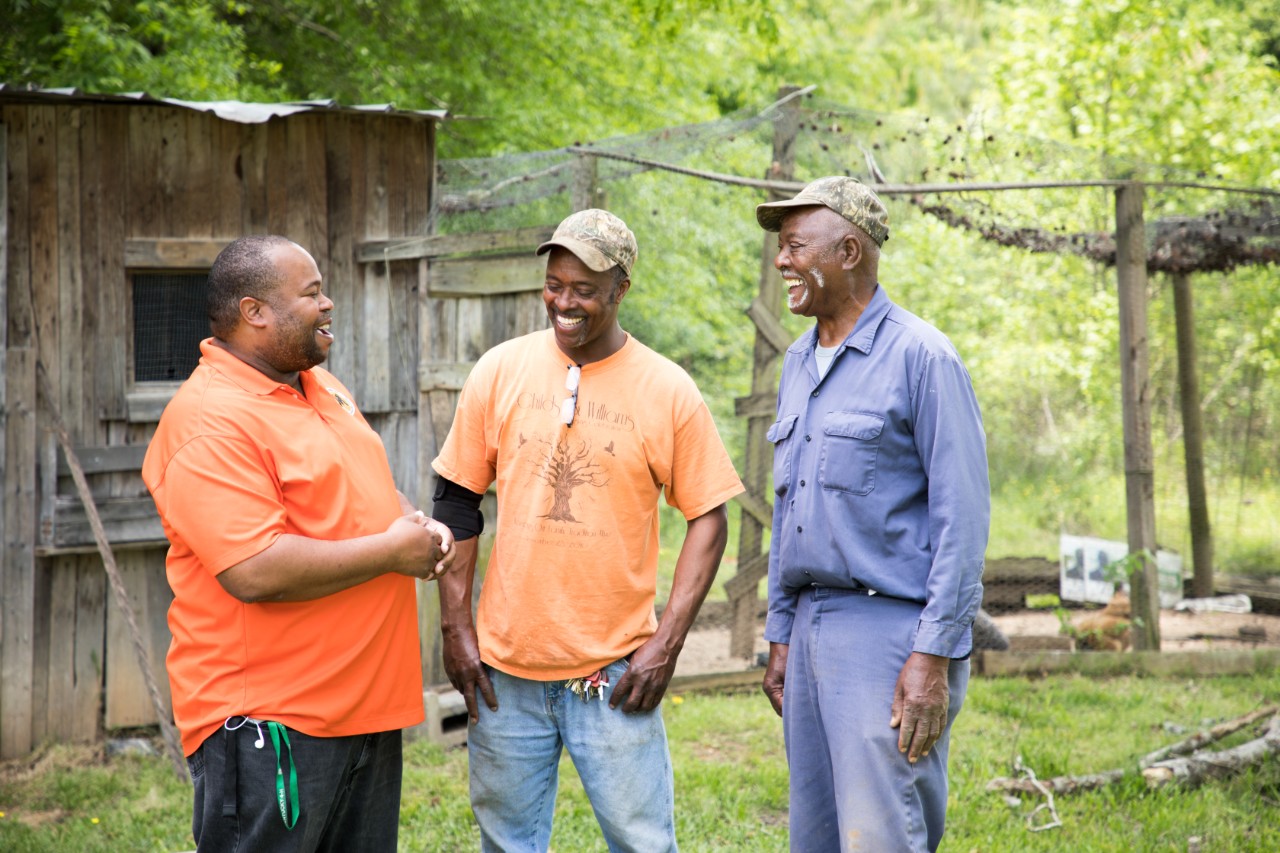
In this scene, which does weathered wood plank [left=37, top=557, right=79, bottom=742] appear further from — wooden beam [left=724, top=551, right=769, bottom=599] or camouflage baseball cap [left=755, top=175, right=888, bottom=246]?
camouflage baseball cap [left=755, top=175, right=888, bottom=246]

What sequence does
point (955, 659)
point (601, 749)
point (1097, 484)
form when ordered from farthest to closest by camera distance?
point (1097, 484), point (601, 749), point (955, 659)

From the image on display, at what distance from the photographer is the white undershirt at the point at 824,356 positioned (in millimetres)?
2895

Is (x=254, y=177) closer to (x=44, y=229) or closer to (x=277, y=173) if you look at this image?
(x=277, y=173)

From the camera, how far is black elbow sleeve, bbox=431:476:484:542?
3102 mm

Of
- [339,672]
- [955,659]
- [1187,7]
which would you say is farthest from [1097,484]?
[339,672]

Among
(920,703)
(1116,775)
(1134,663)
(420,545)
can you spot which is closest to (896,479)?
(920,703)

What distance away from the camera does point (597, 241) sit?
2.92 meters

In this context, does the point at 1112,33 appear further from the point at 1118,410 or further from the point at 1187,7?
the point at 1118,410

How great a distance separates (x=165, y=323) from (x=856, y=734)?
4.40 meters

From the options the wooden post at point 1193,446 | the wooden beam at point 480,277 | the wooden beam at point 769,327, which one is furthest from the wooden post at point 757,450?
the wooden post at point 1193,446

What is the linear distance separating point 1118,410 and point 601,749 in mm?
10100

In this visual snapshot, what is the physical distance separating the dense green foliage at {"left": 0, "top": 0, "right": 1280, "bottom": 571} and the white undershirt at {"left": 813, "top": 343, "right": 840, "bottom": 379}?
10.9ft

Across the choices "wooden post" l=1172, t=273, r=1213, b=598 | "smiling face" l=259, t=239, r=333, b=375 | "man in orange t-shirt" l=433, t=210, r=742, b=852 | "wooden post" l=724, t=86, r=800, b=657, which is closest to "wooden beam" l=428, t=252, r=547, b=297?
"wooden post" l=724, t=86, r=800, b=657

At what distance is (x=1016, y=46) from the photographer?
13.0 metres
